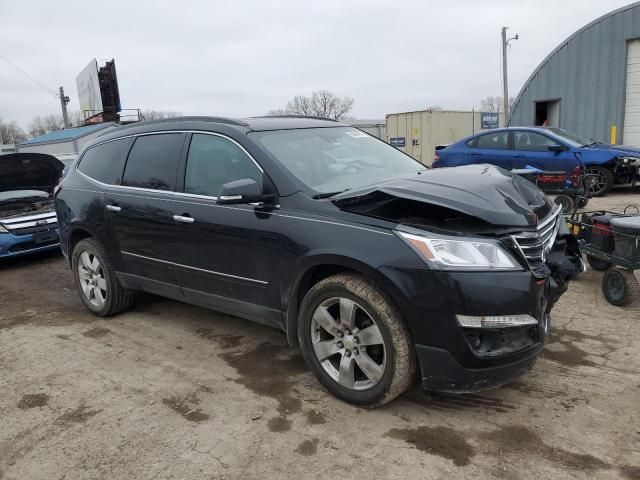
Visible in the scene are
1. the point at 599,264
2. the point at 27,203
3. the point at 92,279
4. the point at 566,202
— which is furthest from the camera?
the point at 566,202

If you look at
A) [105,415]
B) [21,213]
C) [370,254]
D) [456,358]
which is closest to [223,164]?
[370,254]

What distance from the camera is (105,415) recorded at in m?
3.20

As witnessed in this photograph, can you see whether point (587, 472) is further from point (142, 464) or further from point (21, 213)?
point (21, 213)

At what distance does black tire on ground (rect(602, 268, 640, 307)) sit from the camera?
4.63 metres

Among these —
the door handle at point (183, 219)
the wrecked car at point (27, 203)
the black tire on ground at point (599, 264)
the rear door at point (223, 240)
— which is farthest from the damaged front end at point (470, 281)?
the wrecked car at point (27, 203)

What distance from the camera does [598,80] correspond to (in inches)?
641

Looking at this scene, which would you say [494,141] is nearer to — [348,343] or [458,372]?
[348,343]

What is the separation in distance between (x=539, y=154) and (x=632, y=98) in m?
7.59

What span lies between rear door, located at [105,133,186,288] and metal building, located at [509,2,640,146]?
15.8m

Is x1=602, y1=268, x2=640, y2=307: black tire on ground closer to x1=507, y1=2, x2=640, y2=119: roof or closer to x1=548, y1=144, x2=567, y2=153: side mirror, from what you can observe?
x1=548, y1=144, x2=567, y2=153: side mirror

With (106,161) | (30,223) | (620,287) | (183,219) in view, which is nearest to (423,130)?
(30,223)

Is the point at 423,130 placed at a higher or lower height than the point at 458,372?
higher

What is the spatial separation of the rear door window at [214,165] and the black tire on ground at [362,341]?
3.18ft

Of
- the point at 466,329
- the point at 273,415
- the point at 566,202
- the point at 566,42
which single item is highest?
the point at 566,42
